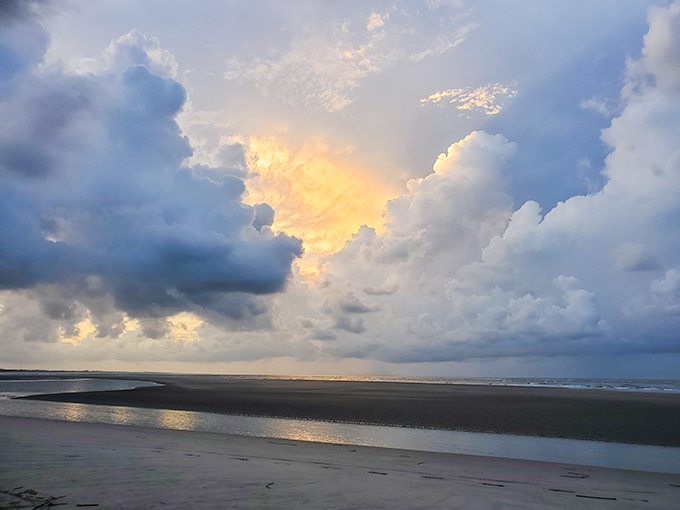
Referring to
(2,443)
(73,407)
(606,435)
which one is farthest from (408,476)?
(73,407)

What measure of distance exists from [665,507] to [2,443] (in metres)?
22.6

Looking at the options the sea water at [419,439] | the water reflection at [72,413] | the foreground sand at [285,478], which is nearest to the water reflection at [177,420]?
the sea water at [419,439]

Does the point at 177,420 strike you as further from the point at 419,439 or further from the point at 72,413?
the point at 419,439

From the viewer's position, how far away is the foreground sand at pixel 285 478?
35.5 ft

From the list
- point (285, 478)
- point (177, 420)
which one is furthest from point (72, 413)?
point (285, 478)

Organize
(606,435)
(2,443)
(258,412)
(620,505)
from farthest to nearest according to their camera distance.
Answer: (258,412) → (606,435) → (2,443) → (620,505)

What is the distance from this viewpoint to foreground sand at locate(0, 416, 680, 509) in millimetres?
10828

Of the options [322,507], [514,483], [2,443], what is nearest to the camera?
[322,507]

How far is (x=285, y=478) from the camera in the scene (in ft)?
44.4

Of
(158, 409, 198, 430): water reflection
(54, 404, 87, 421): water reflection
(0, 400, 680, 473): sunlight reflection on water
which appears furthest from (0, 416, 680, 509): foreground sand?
(54, 404, 87, 421): water reflection

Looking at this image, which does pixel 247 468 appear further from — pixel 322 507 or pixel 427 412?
pixel 427 412

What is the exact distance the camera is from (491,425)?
109 feet

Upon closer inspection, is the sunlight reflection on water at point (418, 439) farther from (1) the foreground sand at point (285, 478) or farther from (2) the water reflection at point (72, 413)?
(1) the foreground sand at point (285, 478)

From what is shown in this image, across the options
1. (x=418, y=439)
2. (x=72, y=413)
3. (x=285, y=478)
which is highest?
(x=285, y=478)
